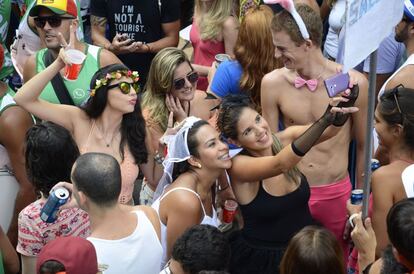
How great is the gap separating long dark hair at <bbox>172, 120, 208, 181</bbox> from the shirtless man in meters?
0.74

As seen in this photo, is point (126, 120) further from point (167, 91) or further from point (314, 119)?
→ point (314, 119)

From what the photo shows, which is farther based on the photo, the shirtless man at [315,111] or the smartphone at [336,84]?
the shirtless man at [315,111]

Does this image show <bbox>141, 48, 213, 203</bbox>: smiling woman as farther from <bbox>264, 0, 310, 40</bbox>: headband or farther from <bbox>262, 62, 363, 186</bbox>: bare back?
<bbox>264, 0, 310, 40</bbox>: headband

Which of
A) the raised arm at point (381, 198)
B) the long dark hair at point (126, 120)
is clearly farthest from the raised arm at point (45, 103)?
the raised arm at point (381, 198)

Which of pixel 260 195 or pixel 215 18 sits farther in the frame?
pixel 215 18

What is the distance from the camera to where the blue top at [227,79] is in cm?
557

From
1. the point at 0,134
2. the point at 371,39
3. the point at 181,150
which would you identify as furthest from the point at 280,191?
the point at 0,134

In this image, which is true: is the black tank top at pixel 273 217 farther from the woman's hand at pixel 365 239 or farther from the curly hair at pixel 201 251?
the woman's hand at pixel 365 239

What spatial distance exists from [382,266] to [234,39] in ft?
10.5

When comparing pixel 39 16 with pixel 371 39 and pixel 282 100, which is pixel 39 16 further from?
pixel 371 39

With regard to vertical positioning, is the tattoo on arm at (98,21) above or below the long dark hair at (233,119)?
below

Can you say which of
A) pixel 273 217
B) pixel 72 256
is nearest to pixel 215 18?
pixel 273 217

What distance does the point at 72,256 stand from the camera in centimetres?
328

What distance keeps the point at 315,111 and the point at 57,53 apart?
1874mm
